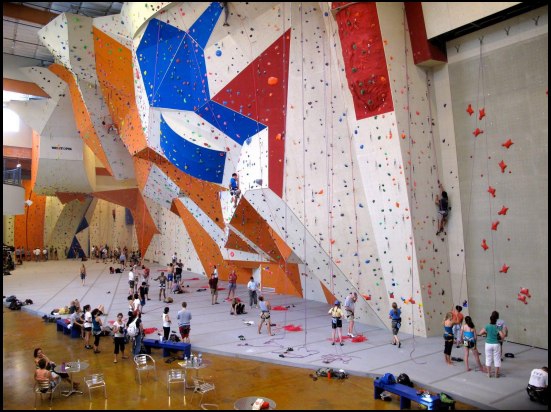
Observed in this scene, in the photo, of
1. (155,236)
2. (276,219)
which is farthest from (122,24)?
(155,236)

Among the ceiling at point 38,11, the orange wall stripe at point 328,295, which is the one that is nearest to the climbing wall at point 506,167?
the orange wall stripe at point 328,295

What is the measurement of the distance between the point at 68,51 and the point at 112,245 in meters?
17.3

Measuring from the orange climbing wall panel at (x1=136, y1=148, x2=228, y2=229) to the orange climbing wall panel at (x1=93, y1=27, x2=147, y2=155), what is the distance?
69 centimetres

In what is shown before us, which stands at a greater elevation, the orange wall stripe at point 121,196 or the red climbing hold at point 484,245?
the orange wall stripe at point 121,196

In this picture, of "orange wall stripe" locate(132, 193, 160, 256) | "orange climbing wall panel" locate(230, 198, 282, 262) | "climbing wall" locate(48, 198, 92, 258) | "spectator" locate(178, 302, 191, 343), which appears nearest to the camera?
"spectator" locate(178, 302, 191, 343)

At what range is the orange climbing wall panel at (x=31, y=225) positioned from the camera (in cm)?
2670

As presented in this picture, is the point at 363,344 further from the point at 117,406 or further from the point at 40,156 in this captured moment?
the point at 40,156

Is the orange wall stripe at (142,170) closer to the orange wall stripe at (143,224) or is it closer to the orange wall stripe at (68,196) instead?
the orange wall stripe at (143,224)

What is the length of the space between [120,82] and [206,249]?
273 inches

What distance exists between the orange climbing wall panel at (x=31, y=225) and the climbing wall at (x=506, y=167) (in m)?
26.0

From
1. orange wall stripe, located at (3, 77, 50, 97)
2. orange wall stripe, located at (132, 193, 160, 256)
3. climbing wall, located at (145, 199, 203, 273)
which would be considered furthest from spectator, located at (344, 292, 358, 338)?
orange wall stripe, located at (3, 77, 50, 97)

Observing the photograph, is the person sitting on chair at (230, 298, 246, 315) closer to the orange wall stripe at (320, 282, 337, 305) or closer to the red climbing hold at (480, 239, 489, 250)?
the orange wall stripe at (320, 282, 337, 305)

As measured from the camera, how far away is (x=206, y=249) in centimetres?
1748

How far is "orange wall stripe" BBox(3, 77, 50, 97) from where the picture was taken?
21.2 metres
